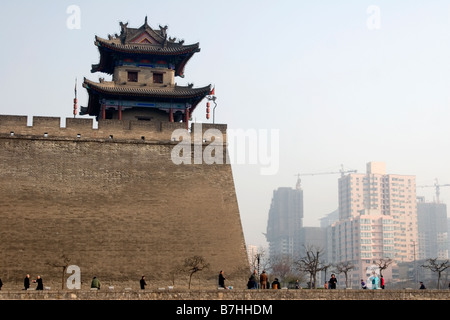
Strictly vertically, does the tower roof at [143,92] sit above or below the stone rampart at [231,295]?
above

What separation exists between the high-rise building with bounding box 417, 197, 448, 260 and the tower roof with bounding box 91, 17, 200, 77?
94.3 metres

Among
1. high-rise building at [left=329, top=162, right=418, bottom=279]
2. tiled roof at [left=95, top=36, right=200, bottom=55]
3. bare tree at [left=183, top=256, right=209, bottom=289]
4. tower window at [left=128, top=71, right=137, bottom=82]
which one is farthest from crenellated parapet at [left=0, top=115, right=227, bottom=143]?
high-rise building at [left=329, top=162, right=418, bottom=279]

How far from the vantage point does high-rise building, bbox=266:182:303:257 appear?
122 metres

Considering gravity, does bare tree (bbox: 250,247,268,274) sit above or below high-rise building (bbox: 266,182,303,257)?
below

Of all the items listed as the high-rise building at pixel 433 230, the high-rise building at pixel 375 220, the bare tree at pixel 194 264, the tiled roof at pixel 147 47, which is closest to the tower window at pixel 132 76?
the tiled roof at pixel 147 47

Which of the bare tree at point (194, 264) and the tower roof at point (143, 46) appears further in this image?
the tower roof at point (143, 46)

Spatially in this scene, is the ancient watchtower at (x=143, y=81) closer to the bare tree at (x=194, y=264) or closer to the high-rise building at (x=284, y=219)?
the bare tree at (x=194, y=264)

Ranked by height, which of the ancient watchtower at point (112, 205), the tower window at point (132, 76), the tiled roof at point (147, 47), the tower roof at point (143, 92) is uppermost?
the tiled roof at point (147, 47)

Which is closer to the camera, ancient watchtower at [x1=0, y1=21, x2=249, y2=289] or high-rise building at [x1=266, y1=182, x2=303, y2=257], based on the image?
ancient watchtower at [x1=0, y1=21, x2=249, y2=289]

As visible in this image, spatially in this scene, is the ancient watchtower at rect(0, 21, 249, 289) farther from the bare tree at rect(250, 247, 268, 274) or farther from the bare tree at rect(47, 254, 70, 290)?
the bare tree at rect(250, 247, 268, 274)

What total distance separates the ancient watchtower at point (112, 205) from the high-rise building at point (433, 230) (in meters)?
96.6

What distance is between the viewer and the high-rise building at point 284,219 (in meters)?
122
